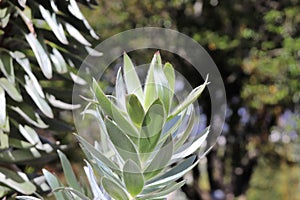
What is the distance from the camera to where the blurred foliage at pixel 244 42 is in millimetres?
4645

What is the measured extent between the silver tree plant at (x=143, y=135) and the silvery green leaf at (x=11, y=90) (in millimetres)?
352

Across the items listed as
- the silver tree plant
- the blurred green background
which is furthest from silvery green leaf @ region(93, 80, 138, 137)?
the blurred green background

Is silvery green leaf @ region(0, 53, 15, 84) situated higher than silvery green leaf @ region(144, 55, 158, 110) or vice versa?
silvery green leaf @ region(144, 55, 158, 110)

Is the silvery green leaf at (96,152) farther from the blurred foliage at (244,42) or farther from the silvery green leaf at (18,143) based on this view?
the blurred foliage at (244,42)

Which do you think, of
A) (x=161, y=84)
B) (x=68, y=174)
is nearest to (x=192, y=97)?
(x=161, y=84)

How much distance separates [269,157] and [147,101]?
6.43 m

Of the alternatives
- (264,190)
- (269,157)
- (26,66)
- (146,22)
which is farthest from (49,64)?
(264,190)

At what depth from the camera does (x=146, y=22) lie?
16.1 feet

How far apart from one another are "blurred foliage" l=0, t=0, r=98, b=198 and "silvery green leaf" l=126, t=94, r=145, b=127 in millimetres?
366

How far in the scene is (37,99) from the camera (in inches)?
33.1

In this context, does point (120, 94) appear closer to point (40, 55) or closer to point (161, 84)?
point (161, 84)

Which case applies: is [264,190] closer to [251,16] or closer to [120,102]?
[251,16]

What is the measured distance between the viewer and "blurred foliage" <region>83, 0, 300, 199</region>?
183 inches

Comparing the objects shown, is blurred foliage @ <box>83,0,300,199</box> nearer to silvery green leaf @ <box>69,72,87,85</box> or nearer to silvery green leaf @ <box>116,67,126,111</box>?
silvery green leaf @ <box>69,72,87,85</box>
